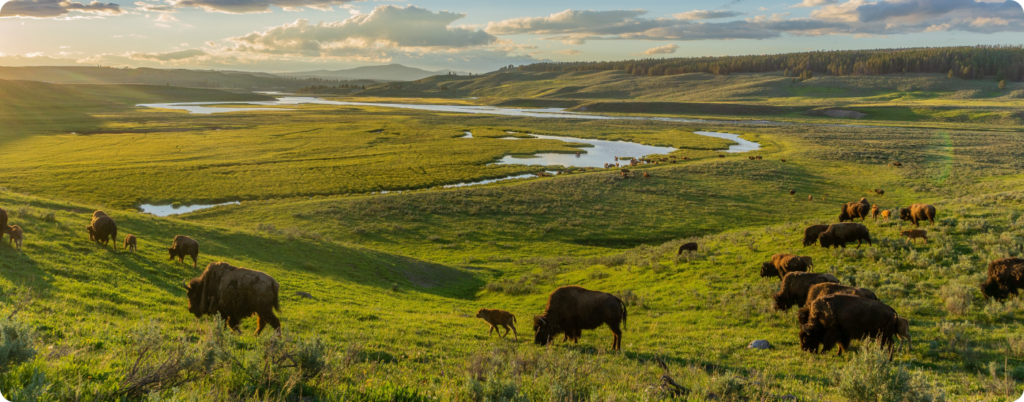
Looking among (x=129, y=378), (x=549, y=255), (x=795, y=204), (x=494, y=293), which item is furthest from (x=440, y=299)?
(x=795, y=204)

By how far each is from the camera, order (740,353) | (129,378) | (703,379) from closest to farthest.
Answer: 1. (129,378)
2. (703,379)
3. (740,353)

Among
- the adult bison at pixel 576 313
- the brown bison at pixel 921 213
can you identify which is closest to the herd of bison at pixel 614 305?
the adult bison at pixel 576 313

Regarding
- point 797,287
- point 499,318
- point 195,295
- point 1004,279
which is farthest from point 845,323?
point 195,295

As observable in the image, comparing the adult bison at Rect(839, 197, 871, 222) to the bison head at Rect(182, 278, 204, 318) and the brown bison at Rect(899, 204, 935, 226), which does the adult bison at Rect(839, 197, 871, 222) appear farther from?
the bison head at Rect(182, 278, 204, 318)

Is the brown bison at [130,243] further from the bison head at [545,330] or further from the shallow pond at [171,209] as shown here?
the shallow pond at [171,209]

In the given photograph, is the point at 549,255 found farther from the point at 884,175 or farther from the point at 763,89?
the point at 763,89

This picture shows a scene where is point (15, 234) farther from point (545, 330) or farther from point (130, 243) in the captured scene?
point (545, 330)

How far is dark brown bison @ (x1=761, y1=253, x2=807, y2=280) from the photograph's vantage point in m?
15.6

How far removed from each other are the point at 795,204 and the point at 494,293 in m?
32.5

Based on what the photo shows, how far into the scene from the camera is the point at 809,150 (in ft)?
225

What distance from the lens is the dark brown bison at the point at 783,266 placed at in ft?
51.2

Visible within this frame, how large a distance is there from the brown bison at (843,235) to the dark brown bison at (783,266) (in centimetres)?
422

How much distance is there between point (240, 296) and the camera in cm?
1041

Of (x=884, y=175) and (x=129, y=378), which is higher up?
(x=129, y=378)
